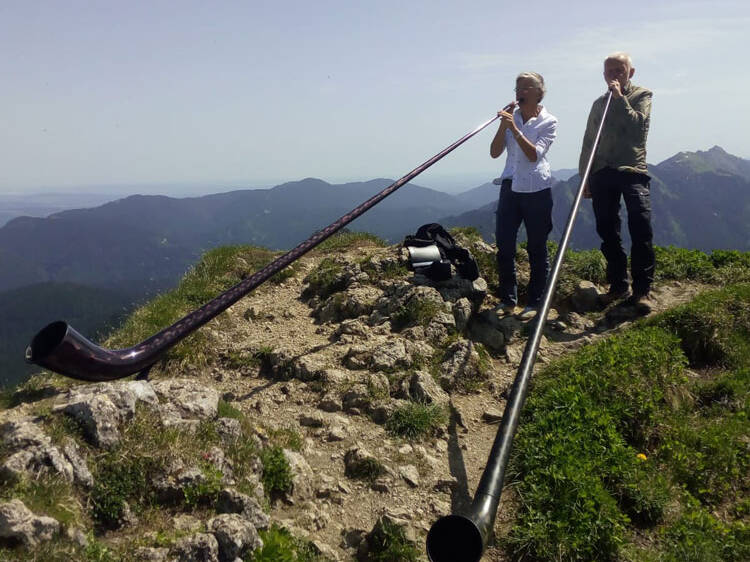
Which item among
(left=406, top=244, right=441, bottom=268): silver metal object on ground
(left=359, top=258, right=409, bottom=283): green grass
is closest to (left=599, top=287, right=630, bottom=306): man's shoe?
(left=406, top=244, right=441, bottom=268): silver metal object on ground

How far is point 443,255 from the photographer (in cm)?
946

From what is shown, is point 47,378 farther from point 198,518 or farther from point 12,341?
point 12,341

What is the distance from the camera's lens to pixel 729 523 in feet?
14.4

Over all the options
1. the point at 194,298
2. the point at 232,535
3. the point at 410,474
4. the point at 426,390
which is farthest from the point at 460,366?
the point at 194,298

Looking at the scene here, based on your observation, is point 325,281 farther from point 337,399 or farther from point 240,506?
point 240,506

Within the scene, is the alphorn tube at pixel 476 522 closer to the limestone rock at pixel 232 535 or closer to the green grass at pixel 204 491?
the limestone rock at pixel 232 535

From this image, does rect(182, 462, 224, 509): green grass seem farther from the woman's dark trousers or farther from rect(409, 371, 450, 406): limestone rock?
the woman's dark trousers

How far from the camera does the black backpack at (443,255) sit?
28.8 ft

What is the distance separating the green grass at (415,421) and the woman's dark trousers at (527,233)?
125 inches

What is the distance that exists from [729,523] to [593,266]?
6.23 meters

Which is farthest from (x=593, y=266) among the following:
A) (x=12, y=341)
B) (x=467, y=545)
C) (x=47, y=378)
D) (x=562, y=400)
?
(x=12, y=341)

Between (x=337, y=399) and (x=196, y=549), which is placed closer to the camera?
(x=196, y=549)

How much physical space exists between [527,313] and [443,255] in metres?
1.95

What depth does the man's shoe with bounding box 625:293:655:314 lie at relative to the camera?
8344 mm
